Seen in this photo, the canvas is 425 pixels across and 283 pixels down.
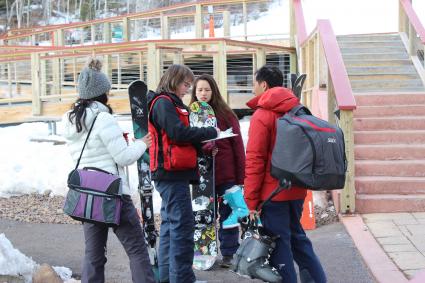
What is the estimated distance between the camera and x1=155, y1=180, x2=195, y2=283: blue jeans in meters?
4.72

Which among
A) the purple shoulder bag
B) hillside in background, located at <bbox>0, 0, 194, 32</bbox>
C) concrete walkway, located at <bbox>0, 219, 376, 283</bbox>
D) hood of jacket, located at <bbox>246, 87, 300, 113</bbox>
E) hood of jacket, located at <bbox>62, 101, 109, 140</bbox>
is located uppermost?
hillside in background, located at <bbox>0, 0, 194, 32</bbox>

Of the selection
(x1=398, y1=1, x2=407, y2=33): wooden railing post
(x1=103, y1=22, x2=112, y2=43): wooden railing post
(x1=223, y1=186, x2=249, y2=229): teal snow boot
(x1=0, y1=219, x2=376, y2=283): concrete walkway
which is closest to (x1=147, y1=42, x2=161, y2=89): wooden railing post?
(x1=0, y1=219, x2=376, y2=283): concrete walkway

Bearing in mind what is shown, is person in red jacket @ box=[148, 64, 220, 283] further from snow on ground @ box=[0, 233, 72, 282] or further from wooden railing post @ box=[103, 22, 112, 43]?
wooden railing post @ box=[103, 22, 112, 43]

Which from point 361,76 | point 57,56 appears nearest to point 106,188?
point 361,76

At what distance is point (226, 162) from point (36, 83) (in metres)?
8.31

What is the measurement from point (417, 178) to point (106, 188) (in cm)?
455

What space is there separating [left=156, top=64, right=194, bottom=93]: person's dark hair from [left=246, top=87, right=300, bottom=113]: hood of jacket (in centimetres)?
72

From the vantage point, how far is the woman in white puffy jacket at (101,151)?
171 inches

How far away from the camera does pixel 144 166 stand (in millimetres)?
5059

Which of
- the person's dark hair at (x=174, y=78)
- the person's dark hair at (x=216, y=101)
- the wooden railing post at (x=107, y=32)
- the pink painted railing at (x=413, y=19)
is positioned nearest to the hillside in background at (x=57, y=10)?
the wooden railing post at (x=107, y=32)

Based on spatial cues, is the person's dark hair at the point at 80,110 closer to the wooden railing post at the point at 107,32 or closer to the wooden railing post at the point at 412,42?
the wooden railing post at the point at 412,42

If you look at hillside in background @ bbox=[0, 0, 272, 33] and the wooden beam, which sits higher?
hillside in background @ bbox=[0, 0, 272, 33]

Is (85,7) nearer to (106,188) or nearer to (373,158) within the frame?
(373,158)

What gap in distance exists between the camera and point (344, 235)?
21.5 ft
